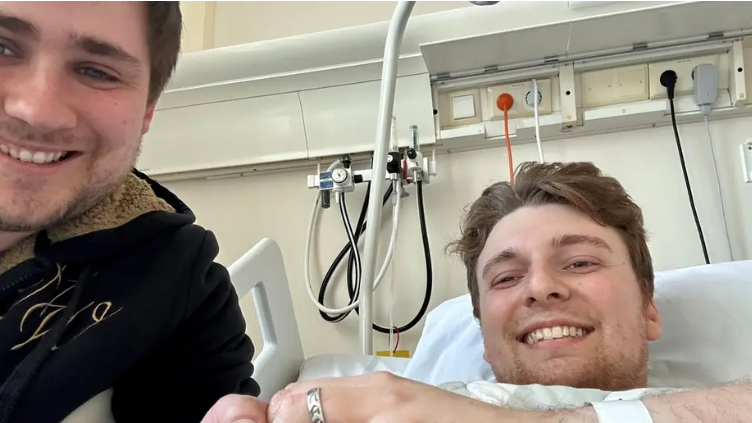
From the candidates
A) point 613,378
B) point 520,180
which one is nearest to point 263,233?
point 520,180

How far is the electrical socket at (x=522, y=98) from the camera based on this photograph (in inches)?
61.6

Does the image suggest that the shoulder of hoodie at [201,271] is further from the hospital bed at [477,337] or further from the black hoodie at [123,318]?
the hospital bed at [477,337]

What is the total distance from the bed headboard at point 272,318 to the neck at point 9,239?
485 millimetres

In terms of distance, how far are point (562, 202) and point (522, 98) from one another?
0.54 m

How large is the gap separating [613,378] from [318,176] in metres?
0.92

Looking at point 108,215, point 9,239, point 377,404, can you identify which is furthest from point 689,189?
point 9,239

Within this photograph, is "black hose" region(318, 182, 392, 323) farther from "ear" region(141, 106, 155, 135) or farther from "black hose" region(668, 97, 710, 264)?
"ear" region(141, 106, 155, 135)

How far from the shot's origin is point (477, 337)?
4.33 ft

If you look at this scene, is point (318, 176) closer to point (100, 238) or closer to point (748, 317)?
point (100, 238)

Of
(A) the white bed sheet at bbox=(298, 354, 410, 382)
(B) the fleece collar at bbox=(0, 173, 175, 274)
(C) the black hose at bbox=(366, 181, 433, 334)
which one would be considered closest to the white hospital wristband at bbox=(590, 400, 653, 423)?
(B) the fleece collar at bbox=(0, 173, 175, 274)

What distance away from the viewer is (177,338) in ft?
2.74

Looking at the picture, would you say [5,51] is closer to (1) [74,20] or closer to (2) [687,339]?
(1) [74,20]

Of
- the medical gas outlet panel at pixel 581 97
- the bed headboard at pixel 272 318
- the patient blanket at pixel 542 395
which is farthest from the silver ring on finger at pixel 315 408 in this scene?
the medical gas outlet panel at pixel 581 97

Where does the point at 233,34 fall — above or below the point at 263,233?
above
